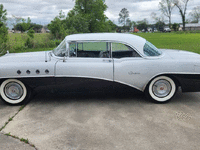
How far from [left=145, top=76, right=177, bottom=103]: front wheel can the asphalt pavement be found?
0.15 meters

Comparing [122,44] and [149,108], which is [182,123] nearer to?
[149,108]

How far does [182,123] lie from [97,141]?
59.8 inches

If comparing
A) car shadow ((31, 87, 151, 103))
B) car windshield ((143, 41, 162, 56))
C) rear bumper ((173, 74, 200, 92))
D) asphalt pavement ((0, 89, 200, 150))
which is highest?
car windshield ((143, 41, 162, 56))

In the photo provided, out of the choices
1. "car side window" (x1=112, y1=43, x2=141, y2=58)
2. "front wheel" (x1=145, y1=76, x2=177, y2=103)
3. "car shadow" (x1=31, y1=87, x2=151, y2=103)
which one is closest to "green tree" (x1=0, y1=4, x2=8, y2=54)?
"car shadow" (x1=31, y1=87, x2=151, y2=103)

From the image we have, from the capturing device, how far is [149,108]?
412 cm

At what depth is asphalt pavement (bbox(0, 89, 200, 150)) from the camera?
2861mm

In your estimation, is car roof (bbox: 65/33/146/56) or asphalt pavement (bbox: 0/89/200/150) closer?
asphalt pavement (bbox: 0/89/200/150)

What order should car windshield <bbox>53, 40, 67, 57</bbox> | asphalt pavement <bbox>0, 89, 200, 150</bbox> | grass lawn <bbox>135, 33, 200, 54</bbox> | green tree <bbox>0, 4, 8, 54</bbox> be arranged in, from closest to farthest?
1. asphalt pavement <bbox>0, 89, 200, 150</bbox>
2. car windshield <bbox>53, 40, 67, 57</bbox>
3. green tree <bbox>0, 4, 8, 54</bbox>
4. grass lawn <bbox>135, 33, 200, 54</bbox>

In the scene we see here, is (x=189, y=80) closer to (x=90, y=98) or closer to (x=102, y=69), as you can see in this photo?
(x=102, y=69)

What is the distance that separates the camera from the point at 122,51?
423 cm

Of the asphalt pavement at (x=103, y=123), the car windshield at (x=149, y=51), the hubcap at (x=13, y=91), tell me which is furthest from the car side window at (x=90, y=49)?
the hubcap at (x=13, y=91)

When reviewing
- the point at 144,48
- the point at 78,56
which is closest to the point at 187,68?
the point at 144,48

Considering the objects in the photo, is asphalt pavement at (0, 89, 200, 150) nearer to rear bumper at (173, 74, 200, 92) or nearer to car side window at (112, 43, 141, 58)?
rear bumper at (173, 74, 200, 92)

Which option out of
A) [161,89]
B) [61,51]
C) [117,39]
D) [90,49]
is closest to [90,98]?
[90,49]
